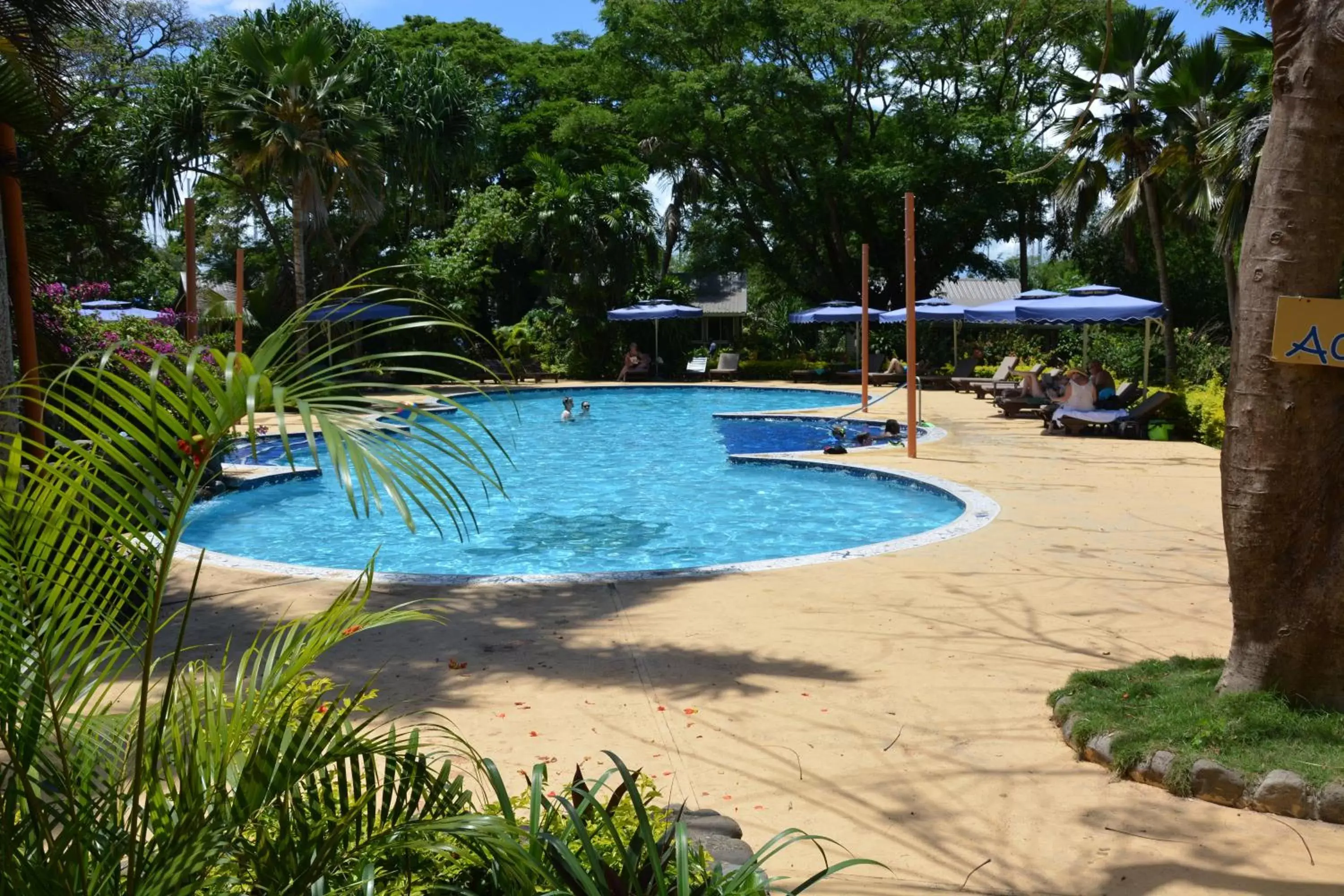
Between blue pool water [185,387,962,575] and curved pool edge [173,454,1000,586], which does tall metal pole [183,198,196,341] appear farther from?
curved pool edge [173,454,1000,586]

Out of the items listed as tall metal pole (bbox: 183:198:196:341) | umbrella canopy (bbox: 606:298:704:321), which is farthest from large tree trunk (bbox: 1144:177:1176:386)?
tall metal pole (bbox: 183:198:196:341)

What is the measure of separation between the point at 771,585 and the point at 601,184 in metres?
24.6

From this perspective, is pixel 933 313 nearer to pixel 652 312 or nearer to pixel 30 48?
pixel 652 312

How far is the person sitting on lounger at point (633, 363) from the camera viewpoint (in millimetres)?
30578

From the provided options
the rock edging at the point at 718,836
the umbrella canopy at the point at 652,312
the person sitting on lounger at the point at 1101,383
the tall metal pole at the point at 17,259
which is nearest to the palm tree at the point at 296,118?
the umbrella canopy at the point at 652,312

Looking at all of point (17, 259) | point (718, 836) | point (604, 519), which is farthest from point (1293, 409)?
point (604, 519)

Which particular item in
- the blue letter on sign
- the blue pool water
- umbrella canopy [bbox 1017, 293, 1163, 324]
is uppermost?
umbrella canopy [bbox 1017, 293, 1163, 324]

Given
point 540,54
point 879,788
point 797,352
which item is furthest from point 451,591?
point 540,54

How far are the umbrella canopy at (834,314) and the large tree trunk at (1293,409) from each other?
22.8m

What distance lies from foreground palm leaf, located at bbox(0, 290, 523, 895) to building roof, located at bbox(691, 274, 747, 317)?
36.2 meters

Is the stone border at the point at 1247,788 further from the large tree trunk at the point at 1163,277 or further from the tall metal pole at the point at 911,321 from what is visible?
the large tree trunk at the point at 1163,277

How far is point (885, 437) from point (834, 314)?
12.0 meters

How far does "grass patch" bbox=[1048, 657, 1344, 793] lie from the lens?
4.18 m

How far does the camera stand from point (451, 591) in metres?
7.71
